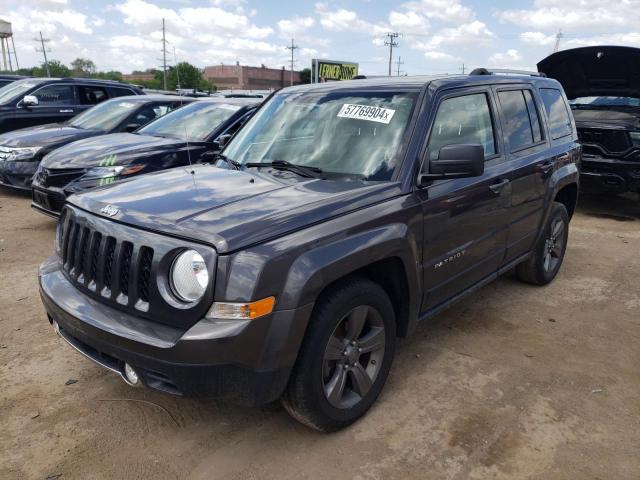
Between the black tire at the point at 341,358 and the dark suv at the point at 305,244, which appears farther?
A: the black tire at the point at 341,358

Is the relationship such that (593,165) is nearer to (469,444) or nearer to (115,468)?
(469,444)

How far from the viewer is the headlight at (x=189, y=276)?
7.38ft

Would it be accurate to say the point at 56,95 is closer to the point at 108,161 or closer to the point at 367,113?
the point at 108,161

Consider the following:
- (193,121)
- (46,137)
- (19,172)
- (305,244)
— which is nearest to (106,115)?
(46,137)

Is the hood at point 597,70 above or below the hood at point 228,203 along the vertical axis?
above

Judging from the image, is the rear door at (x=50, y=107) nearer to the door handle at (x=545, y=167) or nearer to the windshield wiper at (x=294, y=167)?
the windshield wiper at (x=294, y=167)

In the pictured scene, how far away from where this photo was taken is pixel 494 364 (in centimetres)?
355

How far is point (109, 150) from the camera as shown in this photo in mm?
6094

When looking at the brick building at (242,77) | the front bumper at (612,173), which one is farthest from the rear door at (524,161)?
the brick building at (242,77)

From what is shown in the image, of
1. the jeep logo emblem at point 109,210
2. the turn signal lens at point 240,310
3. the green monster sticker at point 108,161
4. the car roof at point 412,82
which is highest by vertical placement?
the car roof at point 412,82

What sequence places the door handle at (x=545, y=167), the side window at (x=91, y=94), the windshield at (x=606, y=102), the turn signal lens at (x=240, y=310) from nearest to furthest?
the turn signal lens at (x=240, y=310), the door handle at (x=545, y=167), the windshield at (x=606, y=102), the side window at (x=91, y=94)

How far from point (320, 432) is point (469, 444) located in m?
0.78

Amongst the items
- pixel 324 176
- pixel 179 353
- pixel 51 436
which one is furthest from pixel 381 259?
pixel 51 436

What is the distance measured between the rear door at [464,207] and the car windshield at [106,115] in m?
5.89
